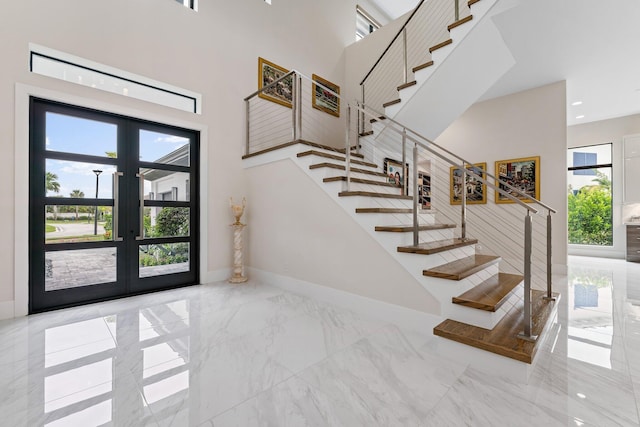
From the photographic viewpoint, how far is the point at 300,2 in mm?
5691

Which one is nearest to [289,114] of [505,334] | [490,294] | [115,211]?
[115,211]

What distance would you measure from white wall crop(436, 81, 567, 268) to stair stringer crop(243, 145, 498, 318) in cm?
297

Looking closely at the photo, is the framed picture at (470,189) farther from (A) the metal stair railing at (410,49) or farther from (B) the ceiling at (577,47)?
(A) the metal stair railing at (410,49)

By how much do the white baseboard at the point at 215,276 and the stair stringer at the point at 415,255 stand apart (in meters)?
2.12

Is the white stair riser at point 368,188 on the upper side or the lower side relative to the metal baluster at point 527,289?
upper

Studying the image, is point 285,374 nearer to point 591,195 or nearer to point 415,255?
point 415,255

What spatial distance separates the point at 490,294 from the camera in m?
2.48

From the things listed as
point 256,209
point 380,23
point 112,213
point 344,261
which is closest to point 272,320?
point 344,261

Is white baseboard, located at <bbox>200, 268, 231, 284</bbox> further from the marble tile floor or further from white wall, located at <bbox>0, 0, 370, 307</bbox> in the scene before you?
the marble tile floor

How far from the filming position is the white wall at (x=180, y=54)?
2.84 metres

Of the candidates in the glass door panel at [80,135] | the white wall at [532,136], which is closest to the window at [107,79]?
the glass door panel at [80,135]

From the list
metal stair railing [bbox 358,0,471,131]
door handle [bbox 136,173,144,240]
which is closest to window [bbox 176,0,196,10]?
door handle [bbox 136,173,144,240]

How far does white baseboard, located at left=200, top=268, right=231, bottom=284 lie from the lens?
423 cm

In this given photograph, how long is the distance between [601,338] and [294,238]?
3.24 m
